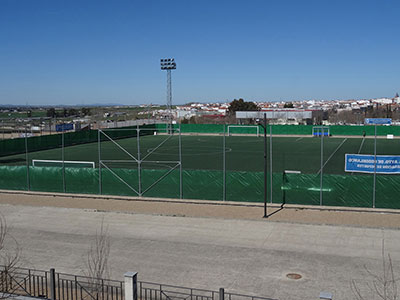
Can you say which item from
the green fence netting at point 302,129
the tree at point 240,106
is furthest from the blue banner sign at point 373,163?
the tree at point 240,106

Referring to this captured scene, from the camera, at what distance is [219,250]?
1798 cm

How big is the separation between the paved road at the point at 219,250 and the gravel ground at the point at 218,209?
0.97m

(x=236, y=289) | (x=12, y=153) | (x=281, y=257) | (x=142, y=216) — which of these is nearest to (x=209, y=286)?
(x=236, y=289)

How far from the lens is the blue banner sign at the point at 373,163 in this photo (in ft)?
81.4

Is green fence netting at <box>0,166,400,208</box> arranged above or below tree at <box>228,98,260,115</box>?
below

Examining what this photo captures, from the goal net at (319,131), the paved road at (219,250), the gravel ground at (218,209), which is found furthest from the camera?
the goal net at (319,131)

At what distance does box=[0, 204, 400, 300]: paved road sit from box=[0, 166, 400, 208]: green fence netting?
3901mm

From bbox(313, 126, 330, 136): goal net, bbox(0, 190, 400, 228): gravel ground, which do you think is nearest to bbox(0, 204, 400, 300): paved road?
bbox(0, 190, 400, 228): gravel ground

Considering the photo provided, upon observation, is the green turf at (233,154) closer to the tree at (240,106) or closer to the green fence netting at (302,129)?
the green fence netting at (302,129)

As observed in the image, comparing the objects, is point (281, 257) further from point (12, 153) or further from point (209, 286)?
point (12, 153)

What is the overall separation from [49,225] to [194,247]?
7843 millimetres

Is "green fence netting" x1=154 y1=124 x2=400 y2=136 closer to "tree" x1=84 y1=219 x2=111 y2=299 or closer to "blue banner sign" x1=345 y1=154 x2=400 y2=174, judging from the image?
"blue banner sign" x1=345 y1=154 x2=400 y2=174

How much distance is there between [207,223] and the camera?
22.0 metres

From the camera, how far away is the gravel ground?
2227cm
